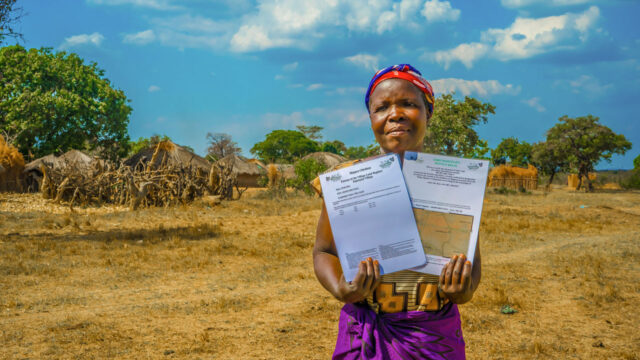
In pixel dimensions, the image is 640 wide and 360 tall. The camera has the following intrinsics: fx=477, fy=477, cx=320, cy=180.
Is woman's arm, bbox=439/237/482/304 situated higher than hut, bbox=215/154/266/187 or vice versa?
hut, bbox=215/154/266/187

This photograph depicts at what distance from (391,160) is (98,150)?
95.6ft

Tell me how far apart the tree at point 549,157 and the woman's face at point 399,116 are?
33.8 meters

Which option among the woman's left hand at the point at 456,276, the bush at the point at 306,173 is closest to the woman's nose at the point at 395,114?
the woman's left hand at the point at 456,276

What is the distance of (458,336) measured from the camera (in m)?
1.58

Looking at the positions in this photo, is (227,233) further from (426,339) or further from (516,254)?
(426,339)

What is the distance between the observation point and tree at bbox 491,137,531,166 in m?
43.2

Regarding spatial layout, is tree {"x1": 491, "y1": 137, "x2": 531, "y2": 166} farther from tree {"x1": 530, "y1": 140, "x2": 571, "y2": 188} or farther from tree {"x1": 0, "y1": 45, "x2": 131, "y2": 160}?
tree {"x1": 0, "y1": 45, "x2": 131, "y2": 160}

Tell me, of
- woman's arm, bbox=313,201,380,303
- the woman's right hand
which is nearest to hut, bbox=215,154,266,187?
woman's arm, bbox=313,201,380,303

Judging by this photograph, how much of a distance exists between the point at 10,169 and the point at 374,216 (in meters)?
22.4

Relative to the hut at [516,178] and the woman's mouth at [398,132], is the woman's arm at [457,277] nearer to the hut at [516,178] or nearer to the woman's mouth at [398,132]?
the woman's mouth at [398,132]

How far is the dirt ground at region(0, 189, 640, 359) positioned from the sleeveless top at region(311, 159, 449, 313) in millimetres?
2811

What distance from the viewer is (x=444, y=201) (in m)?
1.36

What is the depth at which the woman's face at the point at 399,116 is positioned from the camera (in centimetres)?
155

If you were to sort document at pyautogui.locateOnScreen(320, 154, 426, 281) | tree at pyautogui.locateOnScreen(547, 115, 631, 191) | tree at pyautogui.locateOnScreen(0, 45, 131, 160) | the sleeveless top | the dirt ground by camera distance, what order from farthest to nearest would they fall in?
tree at pyautogui.locateOnScreen(547, 115, 631, 191), tree at pyautogui.locateOnScreen(0, 45, 131, 160), the dirt ground, the sleeveless top, document at pyautogui.locateOnScreen(320, 154, 426, 281)
